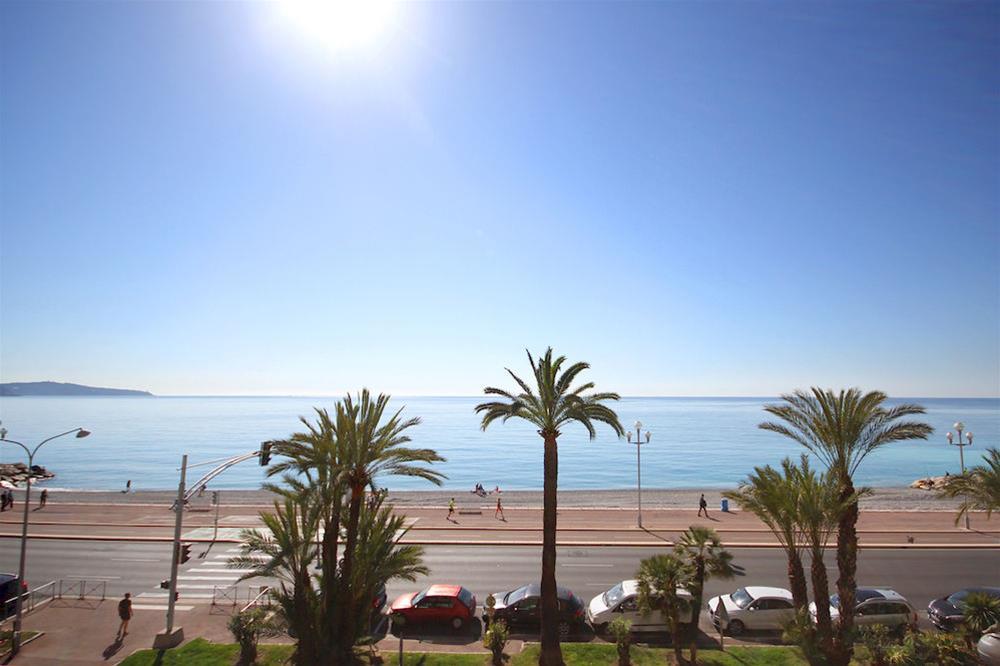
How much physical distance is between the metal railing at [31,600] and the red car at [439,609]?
13.8 meters

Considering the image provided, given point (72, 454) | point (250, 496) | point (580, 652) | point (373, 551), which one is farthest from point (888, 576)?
point (72, 454)

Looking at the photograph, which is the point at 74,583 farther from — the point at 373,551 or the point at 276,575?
the point at 373,551

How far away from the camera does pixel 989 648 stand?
15.9 m

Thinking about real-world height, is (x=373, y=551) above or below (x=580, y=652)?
above

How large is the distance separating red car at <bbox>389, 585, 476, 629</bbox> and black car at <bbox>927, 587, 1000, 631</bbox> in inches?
636

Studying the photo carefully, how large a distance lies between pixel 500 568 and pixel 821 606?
14314mm

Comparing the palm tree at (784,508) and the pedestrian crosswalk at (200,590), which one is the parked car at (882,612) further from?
the pedestrian crosswalk at (200,590)

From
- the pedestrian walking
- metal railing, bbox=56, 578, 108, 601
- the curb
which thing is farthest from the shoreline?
the pedestrian walking

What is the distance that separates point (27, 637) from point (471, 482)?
65.7m

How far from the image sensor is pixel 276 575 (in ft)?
57.1

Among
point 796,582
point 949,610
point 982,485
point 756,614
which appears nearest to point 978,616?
point 949,610

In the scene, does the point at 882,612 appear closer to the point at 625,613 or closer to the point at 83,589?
the point at 625,613

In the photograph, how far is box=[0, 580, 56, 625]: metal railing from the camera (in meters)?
21.0

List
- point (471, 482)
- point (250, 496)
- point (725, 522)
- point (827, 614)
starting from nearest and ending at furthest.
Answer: point (827, 614)
point (725, 522)
point (250, 496)
point (471, 482)
